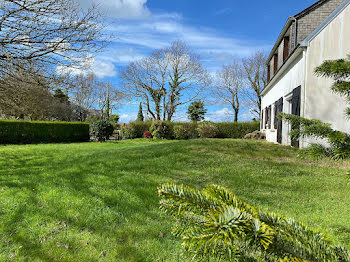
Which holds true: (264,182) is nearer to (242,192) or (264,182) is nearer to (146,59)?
(242,192)

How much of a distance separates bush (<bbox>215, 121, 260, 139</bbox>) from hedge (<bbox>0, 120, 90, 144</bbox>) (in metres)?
11.3

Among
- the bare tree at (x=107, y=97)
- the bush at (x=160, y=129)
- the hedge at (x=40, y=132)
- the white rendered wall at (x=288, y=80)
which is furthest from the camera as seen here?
the bare tree at (x=107, y=97)

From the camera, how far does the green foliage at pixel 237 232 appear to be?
556 millimetres

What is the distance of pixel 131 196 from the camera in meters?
4.00

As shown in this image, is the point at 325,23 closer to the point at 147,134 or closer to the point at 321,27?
the point at 321,27

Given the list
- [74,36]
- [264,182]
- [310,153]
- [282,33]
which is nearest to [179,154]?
[264,182]

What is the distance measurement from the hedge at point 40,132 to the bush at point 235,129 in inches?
445

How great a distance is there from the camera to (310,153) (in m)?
1.52

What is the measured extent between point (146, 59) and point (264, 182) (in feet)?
72.5

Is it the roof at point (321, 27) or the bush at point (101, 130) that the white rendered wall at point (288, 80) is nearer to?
the roof at point (321, 27)

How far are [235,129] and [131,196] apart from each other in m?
17.7

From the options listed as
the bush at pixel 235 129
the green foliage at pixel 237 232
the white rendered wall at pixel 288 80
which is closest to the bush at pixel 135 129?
the bush at pixel 235 129

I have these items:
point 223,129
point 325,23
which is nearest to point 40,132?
point 223,129

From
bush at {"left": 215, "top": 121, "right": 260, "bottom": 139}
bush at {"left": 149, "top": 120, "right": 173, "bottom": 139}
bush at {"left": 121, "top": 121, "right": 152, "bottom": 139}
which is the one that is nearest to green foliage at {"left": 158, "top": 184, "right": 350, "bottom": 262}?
bush at {"left": 149, "top": 120, "right": 173, "bottom": 139}
